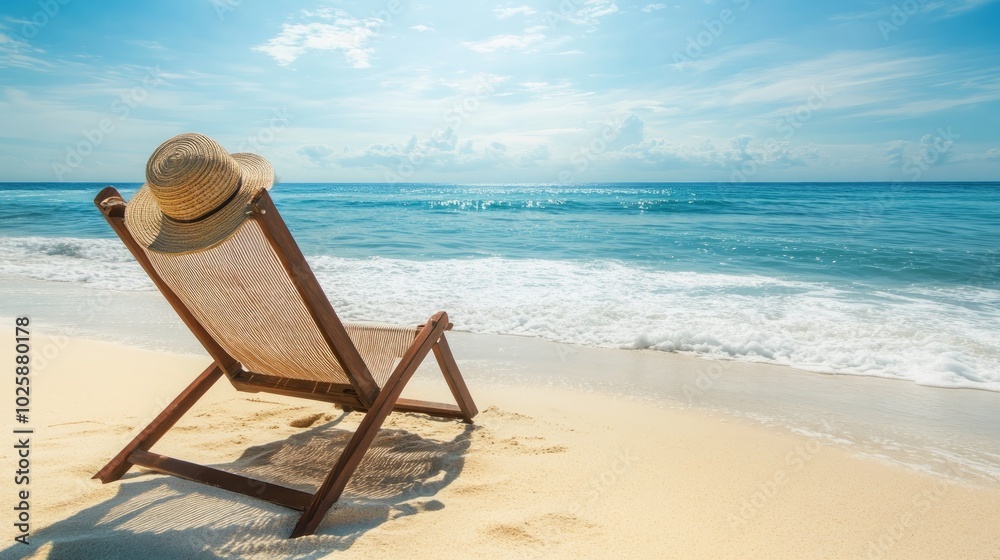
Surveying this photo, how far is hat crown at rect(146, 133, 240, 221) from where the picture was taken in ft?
7.08

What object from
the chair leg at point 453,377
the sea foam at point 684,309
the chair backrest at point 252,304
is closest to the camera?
the chair backrest at point 252,304

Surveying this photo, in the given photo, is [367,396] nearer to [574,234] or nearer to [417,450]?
[417,450]

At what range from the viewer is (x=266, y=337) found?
2.66 m

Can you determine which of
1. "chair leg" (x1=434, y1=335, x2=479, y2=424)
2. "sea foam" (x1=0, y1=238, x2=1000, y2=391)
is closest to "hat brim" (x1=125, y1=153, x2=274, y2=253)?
"chair leg" (x1=434, y1=335, x2=479, y2=424)

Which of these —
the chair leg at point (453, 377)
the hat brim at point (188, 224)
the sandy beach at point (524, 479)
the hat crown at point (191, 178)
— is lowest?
the sandy beach at point (524, 479)

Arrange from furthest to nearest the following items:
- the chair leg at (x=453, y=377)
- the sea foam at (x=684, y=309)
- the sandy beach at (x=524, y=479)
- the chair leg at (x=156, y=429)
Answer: the sea foam at (x=684, y=309)
the chair leg at (x=453, y=377)
the chair leg at (x=156, y=429)
the sandy beach at (x=524, y=479)

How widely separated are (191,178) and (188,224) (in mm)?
191

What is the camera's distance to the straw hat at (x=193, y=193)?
2152 mm

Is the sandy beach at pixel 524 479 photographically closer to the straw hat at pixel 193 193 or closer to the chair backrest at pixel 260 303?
the chair backrest at pixel 260 303

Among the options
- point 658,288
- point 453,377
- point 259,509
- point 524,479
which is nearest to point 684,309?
point 658,288

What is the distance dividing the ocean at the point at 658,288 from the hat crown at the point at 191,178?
372 cm

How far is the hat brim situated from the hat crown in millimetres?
40

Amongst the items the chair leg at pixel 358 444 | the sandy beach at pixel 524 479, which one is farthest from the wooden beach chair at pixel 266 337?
the sandy beach at pixel 524 479

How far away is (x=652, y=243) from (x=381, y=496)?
43.1ft
